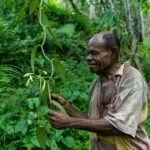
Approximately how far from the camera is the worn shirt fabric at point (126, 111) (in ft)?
7.85

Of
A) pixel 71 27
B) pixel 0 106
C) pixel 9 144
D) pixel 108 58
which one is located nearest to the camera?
pixel 108 58

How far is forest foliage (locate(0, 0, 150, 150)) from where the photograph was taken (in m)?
4.42

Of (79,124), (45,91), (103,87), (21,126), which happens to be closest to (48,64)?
(21,126)

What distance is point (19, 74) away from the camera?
6.00 metres

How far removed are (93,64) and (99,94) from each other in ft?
0.83

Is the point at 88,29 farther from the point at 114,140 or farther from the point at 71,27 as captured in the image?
the point at 114,140

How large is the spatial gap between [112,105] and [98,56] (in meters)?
0.30

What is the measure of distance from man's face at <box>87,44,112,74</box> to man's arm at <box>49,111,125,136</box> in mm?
358

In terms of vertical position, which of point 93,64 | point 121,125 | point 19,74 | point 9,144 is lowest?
point 9,144

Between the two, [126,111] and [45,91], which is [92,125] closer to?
[126,111]

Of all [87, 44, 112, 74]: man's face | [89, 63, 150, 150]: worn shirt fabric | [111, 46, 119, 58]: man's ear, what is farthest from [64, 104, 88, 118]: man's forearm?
[111, 46, 119, 58]: man's ear

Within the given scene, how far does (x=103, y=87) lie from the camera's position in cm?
270

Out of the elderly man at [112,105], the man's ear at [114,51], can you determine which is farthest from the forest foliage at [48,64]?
the man's ear at [114,51]

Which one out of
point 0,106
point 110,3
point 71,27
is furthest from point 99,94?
point 71,27
